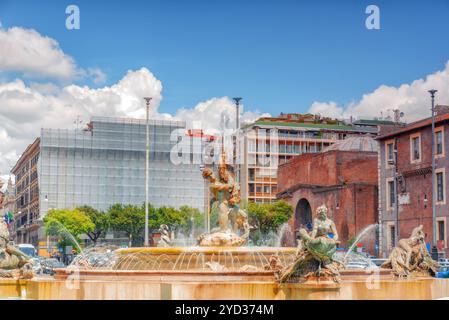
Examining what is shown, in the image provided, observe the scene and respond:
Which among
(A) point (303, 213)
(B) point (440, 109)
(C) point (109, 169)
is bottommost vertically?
(A) point (303, 213)

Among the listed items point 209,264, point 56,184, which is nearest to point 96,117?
point 56,184

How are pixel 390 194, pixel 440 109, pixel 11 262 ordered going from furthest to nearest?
pixel 390 194, pixel 440 109, pixel 11 262

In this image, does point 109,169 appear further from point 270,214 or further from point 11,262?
point 11,262

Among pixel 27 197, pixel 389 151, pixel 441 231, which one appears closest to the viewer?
pixel 441 231

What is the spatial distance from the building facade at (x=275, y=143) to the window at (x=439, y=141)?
38.3 m

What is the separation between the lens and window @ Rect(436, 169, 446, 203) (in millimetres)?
49156

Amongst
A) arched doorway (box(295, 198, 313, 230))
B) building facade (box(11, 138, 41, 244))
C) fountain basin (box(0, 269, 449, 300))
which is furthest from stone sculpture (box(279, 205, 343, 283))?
building facade (box(11, 138, 41, 244))

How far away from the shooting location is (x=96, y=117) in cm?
8394

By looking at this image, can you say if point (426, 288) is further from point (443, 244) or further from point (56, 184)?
point (56, 184)

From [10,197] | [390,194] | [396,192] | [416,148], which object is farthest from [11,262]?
[10,197]

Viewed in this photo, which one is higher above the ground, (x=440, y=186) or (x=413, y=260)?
(x=440, y=186)

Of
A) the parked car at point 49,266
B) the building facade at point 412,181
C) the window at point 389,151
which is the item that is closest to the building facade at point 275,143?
Answer: the window at point 389,151

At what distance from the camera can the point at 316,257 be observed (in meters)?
12.7

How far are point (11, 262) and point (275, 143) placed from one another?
77.7 m
